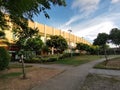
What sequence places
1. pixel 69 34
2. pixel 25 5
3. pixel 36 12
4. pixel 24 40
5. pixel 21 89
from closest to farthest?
1. pixel 25 5
2. pixel 21 89
3. pixel 36 12
4. pixel 24 40
5. pixel 69 34

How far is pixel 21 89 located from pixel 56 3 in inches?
193

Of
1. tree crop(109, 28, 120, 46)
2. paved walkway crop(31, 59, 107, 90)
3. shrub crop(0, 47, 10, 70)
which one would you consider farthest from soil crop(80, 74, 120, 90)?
tree crop(109, 28, 120, 46)

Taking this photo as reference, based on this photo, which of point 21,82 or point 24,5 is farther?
point 21,82

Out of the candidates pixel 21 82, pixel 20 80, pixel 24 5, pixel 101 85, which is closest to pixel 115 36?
pixel 20 80

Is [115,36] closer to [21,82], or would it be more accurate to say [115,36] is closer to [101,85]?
[101,85]

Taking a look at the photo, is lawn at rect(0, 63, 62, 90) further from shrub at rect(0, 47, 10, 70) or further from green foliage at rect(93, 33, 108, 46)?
green foliage at rect(93, 33, 108, 46)

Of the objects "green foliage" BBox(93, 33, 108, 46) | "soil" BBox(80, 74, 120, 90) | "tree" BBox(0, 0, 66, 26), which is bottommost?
"soil" BBox(80, 74, 120, 90)

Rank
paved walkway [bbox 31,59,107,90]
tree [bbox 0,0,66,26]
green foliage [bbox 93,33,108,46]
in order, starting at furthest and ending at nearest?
green foliage [bbox 93,33,108,46]
paved walkway [bbox 31,59,107,90]
tree [bbox 0,0,66,26]

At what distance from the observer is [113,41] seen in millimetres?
80688

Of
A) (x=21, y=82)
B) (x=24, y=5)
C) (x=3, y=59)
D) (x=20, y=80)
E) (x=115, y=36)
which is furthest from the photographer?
(x=115, y=36)

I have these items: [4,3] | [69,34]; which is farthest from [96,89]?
[69,34]

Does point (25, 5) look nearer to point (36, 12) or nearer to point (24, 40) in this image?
point (36, 12)

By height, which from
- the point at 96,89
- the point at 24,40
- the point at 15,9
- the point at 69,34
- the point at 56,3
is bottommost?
the point at 96,89

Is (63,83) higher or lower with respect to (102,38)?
lower
